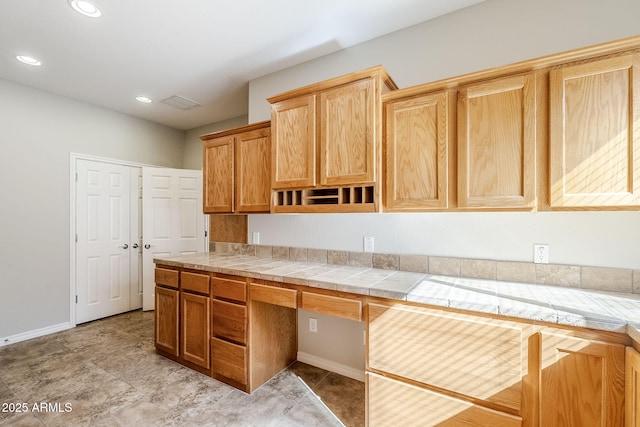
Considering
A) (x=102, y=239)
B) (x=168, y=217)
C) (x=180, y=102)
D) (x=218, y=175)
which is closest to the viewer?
(x=218, y=175)

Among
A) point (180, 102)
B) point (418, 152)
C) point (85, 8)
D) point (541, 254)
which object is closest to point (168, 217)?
point (180, 102)

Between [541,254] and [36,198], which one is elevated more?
[36,198]

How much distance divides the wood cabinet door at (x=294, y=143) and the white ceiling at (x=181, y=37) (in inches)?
23.6

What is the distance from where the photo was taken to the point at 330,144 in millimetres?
2014

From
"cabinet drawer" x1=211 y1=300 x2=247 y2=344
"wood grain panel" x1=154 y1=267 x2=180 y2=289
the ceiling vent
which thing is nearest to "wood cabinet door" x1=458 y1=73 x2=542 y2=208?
"cabinet drawer" x1=211 y1=300 x2=247 y2=344

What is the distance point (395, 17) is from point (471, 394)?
2.48 metres

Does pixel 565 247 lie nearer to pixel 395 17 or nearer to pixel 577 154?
pixel 577 154

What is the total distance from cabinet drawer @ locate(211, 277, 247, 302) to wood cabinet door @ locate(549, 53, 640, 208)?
2.05 m

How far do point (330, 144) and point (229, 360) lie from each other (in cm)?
189

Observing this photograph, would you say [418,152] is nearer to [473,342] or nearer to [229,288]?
[473,342]

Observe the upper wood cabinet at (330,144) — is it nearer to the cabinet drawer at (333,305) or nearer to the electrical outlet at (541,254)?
the cabinet drawer at (333,305)

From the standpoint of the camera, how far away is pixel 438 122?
170 centimetres

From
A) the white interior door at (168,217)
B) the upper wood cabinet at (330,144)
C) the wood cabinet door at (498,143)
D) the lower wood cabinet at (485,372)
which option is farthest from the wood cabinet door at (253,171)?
the white interior door at (168,217)

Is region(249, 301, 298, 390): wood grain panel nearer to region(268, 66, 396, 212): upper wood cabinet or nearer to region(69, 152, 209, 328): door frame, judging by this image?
region(268, 66, 396, 212): upper wood cabinet
